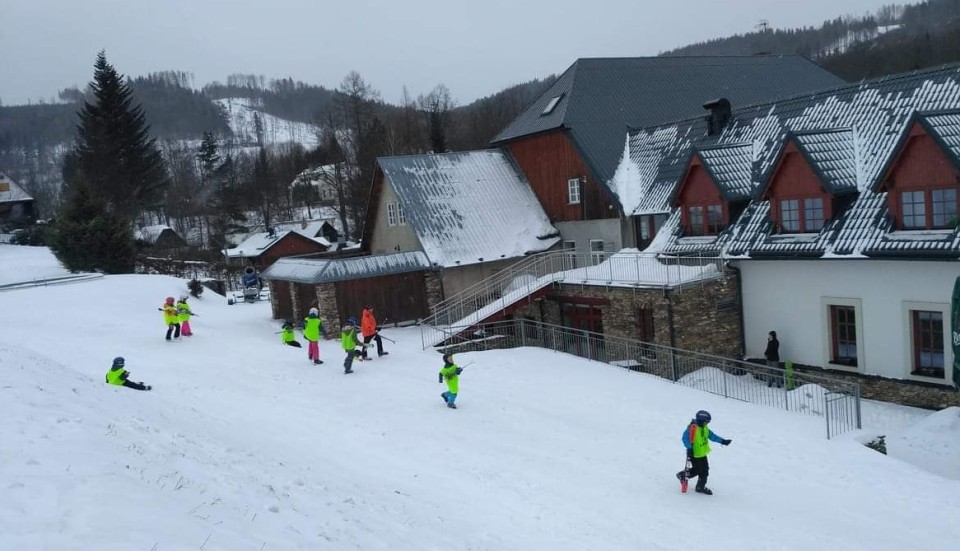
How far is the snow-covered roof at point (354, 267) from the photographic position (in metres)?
28.3

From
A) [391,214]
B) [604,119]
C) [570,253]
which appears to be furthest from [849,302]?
[391,214]

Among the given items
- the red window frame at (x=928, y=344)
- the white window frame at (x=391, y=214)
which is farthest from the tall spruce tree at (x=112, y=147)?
the red window frame at (x=928, y=344)

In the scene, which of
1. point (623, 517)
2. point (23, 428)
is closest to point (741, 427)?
point (623, 517)

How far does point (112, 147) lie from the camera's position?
55250 millimetres

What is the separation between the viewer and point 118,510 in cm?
698

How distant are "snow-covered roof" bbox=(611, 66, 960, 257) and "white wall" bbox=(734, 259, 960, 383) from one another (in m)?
0.61

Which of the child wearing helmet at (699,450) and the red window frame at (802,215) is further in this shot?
the red window frame at (802,215)

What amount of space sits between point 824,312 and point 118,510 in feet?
64.8

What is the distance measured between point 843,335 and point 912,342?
216cm

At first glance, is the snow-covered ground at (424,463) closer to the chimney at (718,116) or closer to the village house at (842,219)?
the village house at (842,219)

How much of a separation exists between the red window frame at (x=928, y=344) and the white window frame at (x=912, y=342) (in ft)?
0.21

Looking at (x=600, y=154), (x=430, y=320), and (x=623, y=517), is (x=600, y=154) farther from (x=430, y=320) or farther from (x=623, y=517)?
(x=623, y=517)

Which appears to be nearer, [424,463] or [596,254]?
[424,463]

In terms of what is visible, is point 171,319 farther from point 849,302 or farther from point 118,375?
point 849,302
